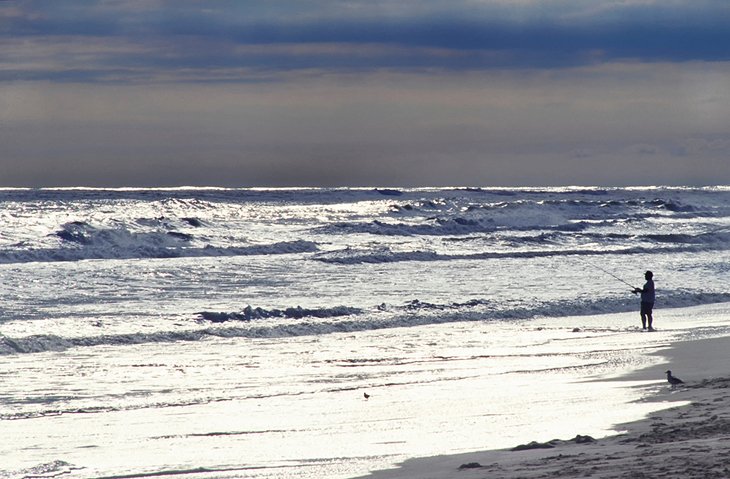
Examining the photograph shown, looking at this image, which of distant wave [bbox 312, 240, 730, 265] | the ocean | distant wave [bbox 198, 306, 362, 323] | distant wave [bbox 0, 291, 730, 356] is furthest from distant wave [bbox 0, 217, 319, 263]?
distant wave [bbox 0, 291, 730, 356]

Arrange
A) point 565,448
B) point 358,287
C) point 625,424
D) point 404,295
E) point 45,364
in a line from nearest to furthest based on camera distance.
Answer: point 565,448 < point 625,424 < point 45,364 < point 404,295 < point 358,287

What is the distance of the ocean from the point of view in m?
7.53

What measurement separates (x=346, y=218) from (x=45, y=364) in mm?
45317

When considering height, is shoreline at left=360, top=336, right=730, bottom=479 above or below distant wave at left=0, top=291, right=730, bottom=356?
above

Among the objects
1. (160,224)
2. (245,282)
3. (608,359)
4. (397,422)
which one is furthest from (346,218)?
(397,422)

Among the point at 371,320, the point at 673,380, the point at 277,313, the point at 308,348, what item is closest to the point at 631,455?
the point at 673,380

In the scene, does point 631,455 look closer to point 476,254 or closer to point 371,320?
point 371,320

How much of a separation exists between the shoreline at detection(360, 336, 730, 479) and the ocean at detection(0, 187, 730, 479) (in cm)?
33

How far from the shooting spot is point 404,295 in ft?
65.5

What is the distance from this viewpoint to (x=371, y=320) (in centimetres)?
1645

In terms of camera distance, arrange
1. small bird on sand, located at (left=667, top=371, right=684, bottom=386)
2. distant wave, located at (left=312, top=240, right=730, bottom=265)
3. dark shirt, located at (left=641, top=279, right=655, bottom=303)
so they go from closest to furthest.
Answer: small bird on sand, located at (left=667, top=371, right=684, bottom=386), dark shirt, located at (left=641, top=279, right=655, bottom=303), distant wave, located at (left=312, top=240, right=730, bottom=265)

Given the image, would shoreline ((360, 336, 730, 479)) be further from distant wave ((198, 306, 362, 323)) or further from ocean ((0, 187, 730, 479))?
distant wave ((198, 306, 362, 323))

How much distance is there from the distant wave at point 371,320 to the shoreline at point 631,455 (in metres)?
7.73

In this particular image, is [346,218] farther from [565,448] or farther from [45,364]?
[565,448]
